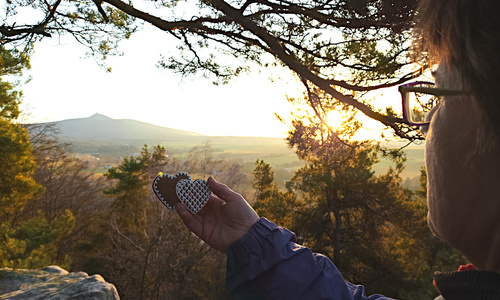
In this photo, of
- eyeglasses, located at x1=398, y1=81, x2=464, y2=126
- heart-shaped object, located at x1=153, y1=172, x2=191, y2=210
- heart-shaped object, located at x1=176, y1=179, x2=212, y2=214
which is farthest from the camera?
heart-shaped object, located at x1=153, y1=172, x2=191, y2=210

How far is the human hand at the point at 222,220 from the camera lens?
4.13 feet

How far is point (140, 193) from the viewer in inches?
681

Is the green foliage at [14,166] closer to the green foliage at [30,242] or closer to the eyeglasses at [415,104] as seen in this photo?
the green foliage at [30,242]

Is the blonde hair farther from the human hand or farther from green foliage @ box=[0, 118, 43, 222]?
green foliage @ box=[0, 118, 43, 222]

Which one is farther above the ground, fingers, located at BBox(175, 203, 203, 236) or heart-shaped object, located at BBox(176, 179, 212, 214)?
heart-shaped object, located at BBox(176, 179, 212, 214)

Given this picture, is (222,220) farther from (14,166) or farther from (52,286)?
(14,166)

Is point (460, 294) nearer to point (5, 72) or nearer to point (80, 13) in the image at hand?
point (80, 13)

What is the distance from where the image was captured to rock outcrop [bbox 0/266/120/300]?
10.9ft

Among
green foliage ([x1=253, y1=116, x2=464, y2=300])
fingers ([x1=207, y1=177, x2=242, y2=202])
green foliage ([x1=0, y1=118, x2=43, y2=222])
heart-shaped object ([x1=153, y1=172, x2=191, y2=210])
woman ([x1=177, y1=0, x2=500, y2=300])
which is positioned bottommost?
green foliage ([x1=253, y1=116, x2=464, y2=300])

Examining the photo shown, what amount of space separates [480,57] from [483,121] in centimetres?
11

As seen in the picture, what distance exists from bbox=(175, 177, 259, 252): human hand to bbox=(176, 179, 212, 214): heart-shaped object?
0.08 m

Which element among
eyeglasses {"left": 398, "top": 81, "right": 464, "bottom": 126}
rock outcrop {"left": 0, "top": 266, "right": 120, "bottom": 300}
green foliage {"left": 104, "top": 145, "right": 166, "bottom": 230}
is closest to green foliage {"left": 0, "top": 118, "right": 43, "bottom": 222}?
rock outcrop {"left": 0, "top": 266, "right": 120, "bottom": 300}

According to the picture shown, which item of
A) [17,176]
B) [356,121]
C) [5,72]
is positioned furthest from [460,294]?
[17,176]

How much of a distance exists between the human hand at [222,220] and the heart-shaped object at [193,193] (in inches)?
3.3
